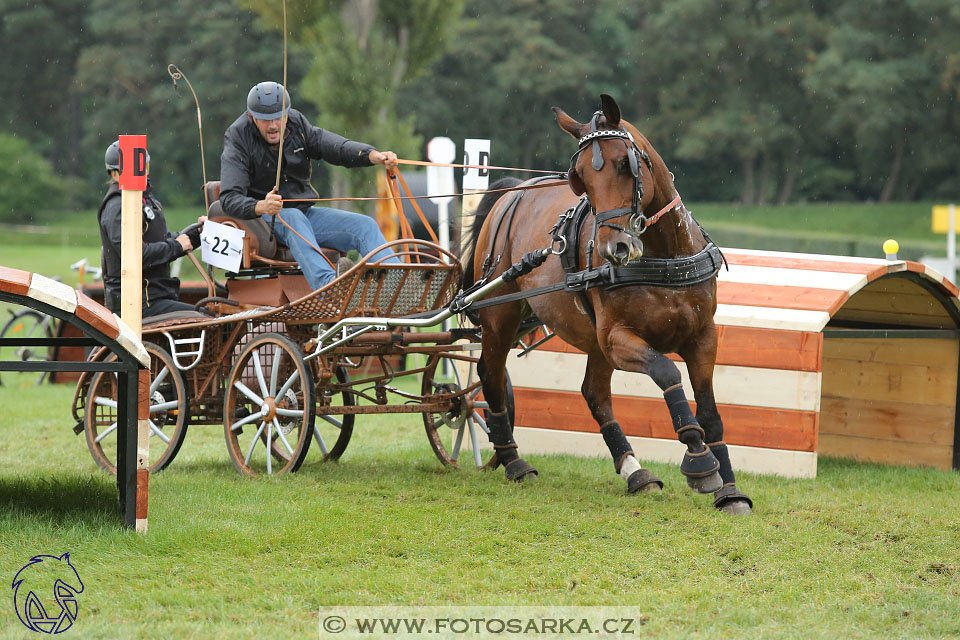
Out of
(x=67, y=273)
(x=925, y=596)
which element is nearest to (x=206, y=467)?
(x=925, y=596)

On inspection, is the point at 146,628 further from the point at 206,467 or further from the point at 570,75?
the point at 570,75

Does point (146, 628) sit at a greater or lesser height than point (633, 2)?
lesser

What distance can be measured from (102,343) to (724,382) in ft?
11.6

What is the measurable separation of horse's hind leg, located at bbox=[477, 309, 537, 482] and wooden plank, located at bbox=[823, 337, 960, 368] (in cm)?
224

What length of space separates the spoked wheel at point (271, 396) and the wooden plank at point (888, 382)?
3.49 metres

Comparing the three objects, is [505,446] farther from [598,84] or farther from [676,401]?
[598,84]

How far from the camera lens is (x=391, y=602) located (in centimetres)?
405

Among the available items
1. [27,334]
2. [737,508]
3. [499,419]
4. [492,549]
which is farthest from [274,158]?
[27,334]

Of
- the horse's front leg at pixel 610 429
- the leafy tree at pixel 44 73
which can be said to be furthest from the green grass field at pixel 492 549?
the leafy tree at pixel 44 73

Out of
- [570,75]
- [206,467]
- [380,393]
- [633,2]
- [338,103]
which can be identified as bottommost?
[206,467]

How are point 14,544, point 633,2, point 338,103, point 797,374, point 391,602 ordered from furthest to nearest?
point 633,2, point 338,103, point 797,374, point 14,544, point 391,602

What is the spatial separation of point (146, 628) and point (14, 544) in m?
1.26

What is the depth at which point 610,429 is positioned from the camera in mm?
6207

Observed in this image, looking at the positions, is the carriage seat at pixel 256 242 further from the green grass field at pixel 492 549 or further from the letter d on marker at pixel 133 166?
the letter d on marker at pixel 133 166
